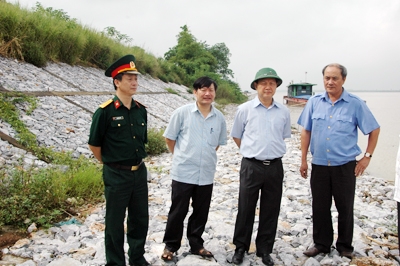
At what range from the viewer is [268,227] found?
10.7 feet

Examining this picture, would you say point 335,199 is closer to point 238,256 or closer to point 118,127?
point 238,256

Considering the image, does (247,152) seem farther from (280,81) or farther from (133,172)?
(133,172)

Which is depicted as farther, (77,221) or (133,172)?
(77,221)

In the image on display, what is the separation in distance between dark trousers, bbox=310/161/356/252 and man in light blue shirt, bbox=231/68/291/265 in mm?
435

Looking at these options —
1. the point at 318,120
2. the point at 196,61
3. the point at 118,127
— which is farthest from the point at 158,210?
the point at 196,61

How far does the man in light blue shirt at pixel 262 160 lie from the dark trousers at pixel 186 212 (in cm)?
36

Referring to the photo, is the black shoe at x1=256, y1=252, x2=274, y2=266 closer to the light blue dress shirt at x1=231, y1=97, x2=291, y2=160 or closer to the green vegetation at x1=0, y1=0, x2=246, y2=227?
the light blue dress shirt at x1=231, y1=97, x2=291, y2=160

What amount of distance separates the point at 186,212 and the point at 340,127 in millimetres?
1673

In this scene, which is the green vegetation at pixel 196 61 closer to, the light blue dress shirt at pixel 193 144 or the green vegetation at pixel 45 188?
the green vegetation at pixel 45 188

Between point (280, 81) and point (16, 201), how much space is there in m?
3.08

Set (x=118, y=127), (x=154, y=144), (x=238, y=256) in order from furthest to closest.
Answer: (x=154, y=144) → (x=238, y=256) → (x=118, y=127)

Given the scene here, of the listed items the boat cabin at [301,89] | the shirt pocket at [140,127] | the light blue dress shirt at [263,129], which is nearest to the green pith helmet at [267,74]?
the light blue dress shirt at [263,129]

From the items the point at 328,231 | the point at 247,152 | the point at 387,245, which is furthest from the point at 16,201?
the point at 387,245

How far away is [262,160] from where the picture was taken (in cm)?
313
